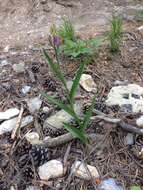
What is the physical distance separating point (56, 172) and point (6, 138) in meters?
0.37

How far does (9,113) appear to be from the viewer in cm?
209

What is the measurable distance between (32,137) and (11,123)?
0.61 feet

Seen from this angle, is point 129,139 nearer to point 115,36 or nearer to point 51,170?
point 51,170

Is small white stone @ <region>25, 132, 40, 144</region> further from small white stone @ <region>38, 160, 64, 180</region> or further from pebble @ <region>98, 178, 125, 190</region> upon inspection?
pebble @ <region>98, 178, 125, 190</region>

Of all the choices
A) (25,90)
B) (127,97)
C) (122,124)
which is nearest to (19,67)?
(25,90)

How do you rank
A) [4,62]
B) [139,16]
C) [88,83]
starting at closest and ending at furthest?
[88,83], [4,62], [139,16]

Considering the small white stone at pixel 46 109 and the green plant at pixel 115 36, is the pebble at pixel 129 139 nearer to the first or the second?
the small white stone at pixel 46 109

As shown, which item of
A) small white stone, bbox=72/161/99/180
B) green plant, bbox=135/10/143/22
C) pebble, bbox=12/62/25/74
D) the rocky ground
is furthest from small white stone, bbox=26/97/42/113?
green plant, bbox=135/10/143/22

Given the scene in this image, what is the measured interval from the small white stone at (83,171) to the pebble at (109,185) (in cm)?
5

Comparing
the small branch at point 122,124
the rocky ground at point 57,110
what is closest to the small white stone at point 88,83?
the rocky ground at point 57,110

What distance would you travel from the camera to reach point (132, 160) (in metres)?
1.78

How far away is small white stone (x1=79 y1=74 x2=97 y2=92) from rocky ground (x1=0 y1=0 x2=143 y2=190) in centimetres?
4

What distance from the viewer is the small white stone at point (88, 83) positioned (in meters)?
2.19

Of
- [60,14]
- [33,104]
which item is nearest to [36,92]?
[33,104]
